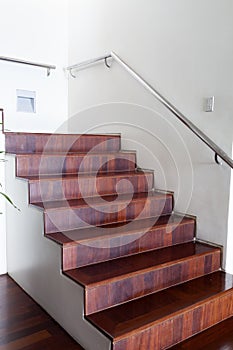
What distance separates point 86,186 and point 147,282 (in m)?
0.89

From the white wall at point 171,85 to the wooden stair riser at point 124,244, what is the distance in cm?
20

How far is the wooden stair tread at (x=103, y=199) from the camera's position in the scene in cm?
208

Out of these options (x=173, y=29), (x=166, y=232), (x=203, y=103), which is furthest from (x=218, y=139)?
(x=173, y=29)

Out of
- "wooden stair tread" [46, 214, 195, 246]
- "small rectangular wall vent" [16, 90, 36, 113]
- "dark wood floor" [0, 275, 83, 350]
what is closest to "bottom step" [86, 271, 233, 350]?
"dark wood floor" [0, 275, 83, 350]

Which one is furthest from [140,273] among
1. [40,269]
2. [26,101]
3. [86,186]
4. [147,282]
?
[26,101]

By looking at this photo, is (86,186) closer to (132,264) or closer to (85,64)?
(132,264)

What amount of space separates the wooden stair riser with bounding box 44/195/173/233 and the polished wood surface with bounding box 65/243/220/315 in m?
0.33

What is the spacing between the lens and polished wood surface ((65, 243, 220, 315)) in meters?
1.66

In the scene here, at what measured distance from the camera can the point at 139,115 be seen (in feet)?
9.55

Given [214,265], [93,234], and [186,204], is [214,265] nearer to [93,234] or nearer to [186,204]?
[186,204]

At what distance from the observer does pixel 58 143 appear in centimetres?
279

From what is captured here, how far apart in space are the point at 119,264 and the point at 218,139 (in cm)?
112

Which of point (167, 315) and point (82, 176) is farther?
point (82, 176)

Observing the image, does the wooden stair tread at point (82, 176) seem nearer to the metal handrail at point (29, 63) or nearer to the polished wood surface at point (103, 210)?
the polished wood surface at point (103, 210)
